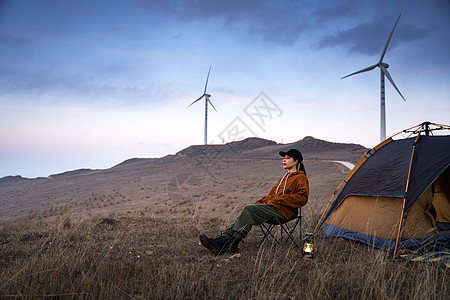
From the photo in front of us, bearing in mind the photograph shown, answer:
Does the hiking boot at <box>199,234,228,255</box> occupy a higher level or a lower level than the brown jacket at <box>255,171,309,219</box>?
lower

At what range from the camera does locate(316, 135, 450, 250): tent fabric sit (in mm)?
4840

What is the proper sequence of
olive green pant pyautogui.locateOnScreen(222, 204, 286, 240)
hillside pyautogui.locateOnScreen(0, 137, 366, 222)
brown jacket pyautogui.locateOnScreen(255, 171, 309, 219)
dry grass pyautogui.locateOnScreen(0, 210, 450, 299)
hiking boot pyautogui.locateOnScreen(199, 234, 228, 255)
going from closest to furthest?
dry grass pyautogui.locateOnScreen(0, 210, 450, 299), hiking boot pyautogui.locateOnScreen(199, 234, 228, 255), olive green pant pyautogui.locateOnScreen(222, 204, 286, 240), brown jacket pyautogui.locateOnScreen(255, 171, 309, 219), hillside pyautogui.locateOnScreen(0, 137, 366, 222)

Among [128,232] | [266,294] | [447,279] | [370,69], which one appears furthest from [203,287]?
[370,69]

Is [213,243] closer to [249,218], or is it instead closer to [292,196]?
[249,218]

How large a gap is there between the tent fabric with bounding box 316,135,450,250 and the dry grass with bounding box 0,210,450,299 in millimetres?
590

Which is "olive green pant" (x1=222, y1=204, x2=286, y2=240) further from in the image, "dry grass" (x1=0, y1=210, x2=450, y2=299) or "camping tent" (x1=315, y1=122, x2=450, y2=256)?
"camping tent" (x1=315, y1=122, x2=450, y2=256)

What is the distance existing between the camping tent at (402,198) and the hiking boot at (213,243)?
7.23ft

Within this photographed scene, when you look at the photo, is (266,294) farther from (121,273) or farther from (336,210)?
(336,210)

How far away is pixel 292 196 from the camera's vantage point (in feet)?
15.6

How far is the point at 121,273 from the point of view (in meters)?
3.52

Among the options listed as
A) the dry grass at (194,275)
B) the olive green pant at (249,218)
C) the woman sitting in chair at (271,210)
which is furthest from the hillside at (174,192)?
the olive green pant at (249,218)

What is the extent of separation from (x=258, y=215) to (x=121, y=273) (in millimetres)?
2038

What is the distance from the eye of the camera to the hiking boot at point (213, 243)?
4.48 metres

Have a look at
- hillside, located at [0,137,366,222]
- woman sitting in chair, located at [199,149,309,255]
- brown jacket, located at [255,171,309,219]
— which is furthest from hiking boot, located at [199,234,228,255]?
hillside, located at [0,137,366,222]
